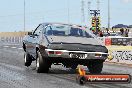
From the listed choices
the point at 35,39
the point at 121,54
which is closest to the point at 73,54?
the point at 35,39

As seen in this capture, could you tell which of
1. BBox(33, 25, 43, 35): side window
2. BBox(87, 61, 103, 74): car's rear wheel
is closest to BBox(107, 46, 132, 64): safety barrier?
BBox(33, 25, 43, 35): side window

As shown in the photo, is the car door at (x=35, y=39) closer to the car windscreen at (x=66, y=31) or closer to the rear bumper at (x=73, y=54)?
the car windscreen at (x=66, y=31)

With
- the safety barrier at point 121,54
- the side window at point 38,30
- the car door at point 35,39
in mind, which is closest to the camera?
the car door at point 35,39

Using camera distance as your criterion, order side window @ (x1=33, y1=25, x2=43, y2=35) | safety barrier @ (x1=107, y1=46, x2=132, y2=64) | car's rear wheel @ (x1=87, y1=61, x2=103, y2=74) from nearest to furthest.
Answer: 1. car's rear wheel @ (x1=87, y1=61, x2=103, y2=74)
2. side window @ (x1=33, y1=25, x2=43, y2=35)
3. safety barrier @ (x1=107, y1=46, x2=132, y2=64)

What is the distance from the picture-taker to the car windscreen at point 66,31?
1380 cm

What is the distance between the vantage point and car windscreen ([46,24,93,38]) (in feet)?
45.3

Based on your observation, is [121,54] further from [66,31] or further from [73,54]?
[73,54]

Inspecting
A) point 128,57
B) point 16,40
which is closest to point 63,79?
point 128,57

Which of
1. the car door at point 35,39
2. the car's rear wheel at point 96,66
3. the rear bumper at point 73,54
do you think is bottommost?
the car's rear wheel at point 96,66

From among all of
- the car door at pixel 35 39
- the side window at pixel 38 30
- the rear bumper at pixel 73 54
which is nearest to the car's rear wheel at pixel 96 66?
the rear bumper at pixel 73 54

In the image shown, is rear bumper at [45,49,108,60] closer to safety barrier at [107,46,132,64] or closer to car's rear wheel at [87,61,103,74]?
car's rear wheel at [87,61,103,74]

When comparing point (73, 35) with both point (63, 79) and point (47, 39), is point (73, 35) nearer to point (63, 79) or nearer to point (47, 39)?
point (47, 39)

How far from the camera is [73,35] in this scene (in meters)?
13.8

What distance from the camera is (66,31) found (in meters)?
14.0
